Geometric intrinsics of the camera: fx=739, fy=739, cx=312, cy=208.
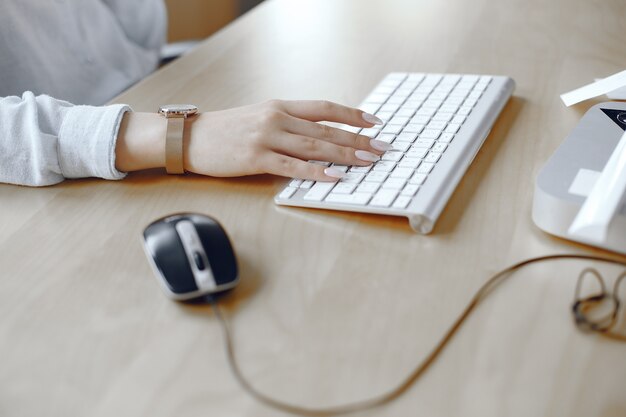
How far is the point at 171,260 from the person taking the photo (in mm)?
612

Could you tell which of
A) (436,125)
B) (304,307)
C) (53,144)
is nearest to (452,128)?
(436,125)

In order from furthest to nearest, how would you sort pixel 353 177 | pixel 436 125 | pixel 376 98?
pixel 376 98 < pixel 436 125 < pixel 353 177

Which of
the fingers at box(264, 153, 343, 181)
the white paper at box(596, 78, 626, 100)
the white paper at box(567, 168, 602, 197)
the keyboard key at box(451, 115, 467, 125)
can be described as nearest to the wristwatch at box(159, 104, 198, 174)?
the fingers at box(264, 153, 343, 181)

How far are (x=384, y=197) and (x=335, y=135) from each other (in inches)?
5.2

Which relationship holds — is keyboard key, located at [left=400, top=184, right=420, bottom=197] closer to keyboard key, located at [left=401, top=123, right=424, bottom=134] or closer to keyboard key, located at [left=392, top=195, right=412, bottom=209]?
keyboard key, located at [left=392, top=195, right=412, bottom=209]

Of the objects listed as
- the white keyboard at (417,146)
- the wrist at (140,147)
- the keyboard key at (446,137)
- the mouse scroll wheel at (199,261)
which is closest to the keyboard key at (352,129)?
the white keyboard at (417,146)

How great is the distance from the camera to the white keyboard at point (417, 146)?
719mm

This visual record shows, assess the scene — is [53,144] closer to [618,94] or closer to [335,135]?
[335,135]

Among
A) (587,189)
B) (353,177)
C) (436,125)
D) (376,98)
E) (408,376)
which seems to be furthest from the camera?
(376,98)

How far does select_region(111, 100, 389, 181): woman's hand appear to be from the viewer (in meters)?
0.79

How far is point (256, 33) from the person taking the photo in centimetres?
133

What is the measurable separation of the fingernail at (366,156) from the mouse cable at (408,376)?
0.71 feet

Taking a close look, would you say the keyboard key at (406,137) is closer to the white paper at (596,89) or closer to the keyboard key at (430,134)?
the keyboard key at (430,134)

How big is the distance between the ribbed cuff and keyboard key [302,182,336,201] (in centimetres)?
23
